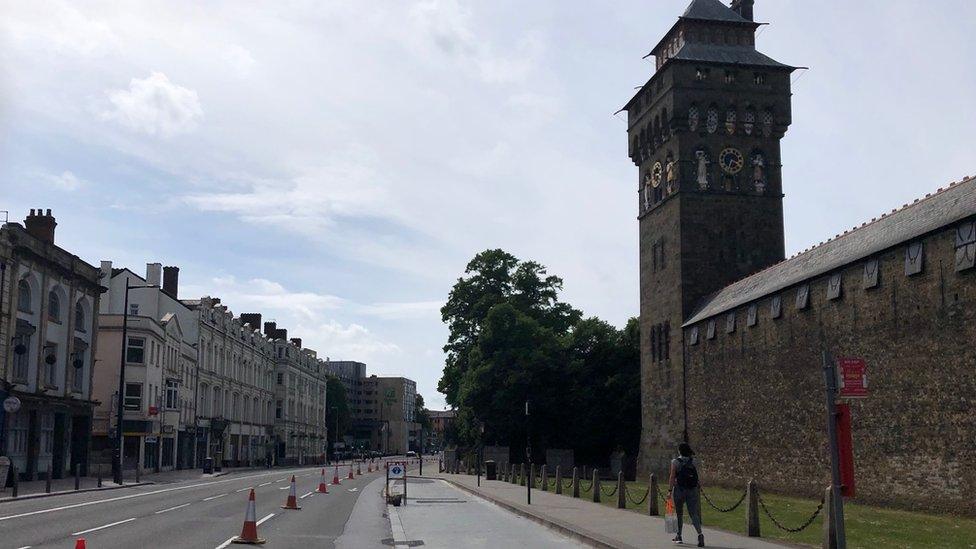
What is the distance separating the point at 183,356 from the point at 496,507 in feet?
139

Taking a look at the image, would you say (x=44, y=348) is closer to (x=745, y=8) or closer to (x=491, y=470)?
(x=491, y=470)

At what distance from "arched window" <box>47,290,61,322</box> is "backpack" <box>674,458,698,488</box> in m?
34.1

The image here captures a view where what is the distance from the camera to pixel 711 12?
51.8 m

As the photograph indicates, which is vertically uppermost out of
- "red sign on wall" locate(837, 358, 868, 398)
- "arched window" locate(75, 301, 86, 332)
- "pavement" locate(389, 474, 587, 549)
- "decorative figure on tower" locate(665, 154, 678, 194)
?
"decorative figure on tower" locate(665, 154, 678, 194)

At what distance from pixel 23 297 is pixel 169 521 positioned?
2360cm

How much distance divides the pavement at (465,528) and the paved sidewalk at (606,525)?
311 mm

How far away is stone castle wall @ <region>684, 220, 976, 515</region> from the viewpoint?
77.2 ft

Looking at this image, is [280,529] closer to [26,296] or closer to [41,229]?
[26,296]

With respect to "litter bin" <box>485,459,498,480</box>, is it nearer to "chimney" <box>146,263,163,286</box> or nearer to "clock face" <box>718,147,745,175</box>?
"clock face" <box>718,147,745,175</box>

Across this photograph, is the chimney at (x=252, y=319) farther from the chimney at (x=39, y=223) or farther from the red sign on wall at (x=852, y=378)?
the red sign on wall at (x=852, y=378)

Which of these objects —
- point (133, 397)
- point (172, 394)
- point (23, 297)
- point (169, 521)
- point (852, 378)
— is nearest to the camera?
point (852, 378)

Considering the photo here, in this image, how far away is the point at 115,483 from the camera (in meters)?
41.6

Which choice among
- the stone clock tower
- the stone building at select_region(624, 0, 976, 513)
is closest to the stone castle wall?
the stone building at select_region(624, 0, 976, 513)

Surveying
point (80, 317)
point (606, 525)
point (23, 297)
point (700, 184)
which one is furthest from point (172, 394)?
point (606, 525)
